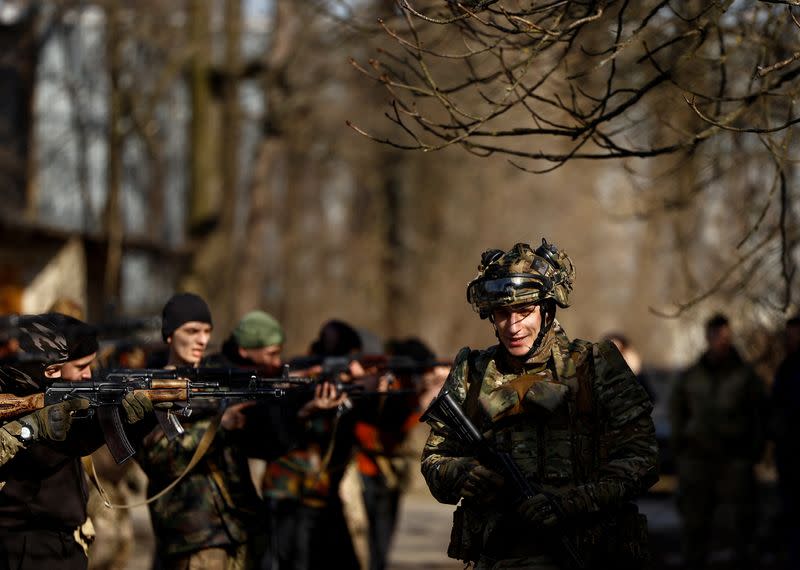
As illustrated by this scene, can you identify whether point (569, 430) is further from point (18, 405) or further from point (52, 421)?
point (18, 405)

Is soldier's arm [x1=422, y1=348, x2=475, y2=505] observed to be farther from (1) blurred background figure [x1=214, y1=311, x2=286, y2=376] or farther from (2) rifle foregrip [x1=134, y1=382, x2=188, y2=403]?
(1) blurred background figure [x1=214, y1=311, x2=286, y2=376]

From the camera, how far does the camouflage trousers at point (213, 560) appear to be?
8125 millimetres

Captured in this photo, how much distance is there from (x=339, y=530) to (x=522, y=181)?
82.6 ft

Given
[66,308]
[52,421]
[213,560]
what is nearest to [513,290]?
[52,421]

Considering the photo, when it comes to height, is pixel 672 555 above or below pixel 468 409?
below

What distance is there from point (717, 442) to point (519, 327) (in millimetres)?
7678

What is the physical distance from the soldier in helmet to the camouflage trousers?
7.04 ft

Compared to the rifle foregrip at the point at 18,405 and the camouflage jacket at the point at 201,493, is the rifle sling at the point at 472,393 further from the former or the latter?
the camouflage jacket at the point at 201,493

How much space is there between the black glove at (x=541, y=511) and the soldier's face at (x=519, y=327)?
2.11 feet

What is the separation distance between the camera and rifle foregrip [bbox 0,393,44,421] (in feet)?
21.7

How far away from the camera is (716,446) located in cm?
1358

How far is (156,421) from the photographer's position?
6.91 meters

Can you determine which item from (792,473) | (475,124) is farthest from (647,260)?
(475,124)

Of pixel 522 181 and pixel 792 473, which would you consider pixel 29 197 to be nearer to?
pixel 522 181
